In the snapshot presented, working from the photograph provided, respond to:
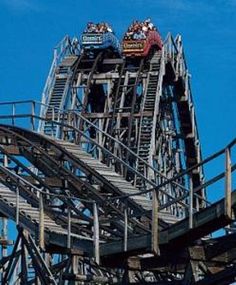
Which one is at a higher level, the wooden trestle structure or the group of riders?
the group of riders

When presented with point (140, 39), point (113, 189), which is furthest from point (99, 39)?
point (113, 189)

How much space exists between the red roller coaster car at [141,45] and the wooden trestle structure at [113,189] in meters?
0.27

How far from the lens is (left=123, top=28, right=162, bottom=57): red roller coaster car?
3822cm

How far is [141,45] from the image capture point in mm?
38312

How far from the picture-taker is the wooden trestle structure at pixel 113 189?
18.5 meters

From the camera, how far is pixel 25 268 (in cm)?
2131

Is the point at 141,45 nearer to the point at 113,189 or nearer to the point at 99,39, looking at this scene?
the point at 99,39

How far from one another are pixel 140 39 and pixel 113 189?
1570 cm

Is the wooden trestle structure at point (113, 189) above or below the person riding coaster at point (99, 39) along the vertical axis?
below

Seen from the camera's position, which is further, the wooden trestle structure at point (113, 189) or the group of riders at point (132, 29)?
the group of riders at point (132, 29)

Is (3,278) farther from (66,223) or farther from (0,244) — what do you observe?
(0,244)

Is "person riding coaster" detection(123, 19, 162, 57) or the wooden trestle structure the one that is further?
"person riding coaster" detection(123, 19, 162, 57)

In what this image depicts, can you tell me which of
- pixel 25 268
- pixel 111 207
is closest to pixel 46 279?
pixel 25 268

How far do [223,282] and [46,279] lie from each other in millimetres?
4212
